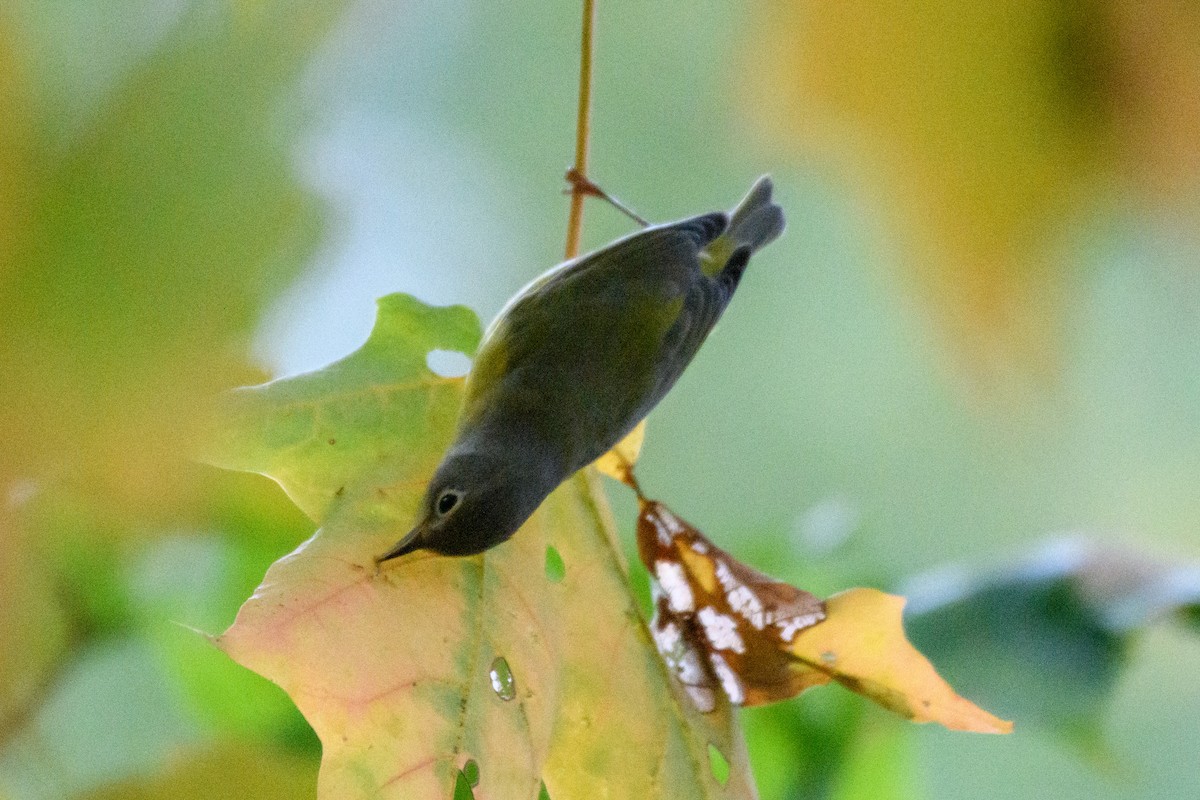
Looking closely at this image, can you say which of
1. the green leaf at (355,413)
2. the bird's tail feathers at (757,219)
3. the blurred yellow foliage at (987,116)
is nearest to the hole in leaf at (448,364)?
the green leaf at (355,413)

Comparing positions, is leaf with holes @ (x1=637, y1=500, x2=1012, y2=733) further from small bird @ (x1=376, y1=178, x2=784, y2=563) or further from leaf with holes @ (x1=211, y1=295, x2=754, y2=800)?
small bird @ (x1=376, y1=178, x2=784, y2=563)

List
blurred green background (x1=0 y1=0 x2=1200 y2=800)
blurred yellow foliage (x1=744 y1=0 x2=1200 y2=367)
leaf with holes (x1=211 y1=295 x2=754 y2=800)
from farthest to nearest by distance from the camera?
1. blurred yellow foliage (x1=744 y1=0 x2=1200 y2=367)
2. blurred green background (x1=0 y1=0 x2=1200 y2=800)
3. leaf with holes (x1=211 y1=295 x2=754 y2=800)

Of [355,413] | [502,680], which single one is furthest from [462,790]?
[355,413]

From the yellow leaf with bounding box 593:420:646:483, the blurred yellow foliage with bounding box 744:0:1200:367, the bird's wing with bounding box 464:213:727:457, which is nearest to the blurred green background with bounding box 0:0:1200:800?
the blurred yellow foliage with bounding box 744:0:1200:367

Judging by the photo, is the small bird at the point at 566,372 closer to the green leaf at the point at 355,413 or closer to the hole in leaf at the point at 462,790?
the green leaf at the point at 355,413

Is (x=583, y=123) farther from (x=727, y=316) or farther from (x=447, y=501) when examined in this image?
(x=727, y=316)
